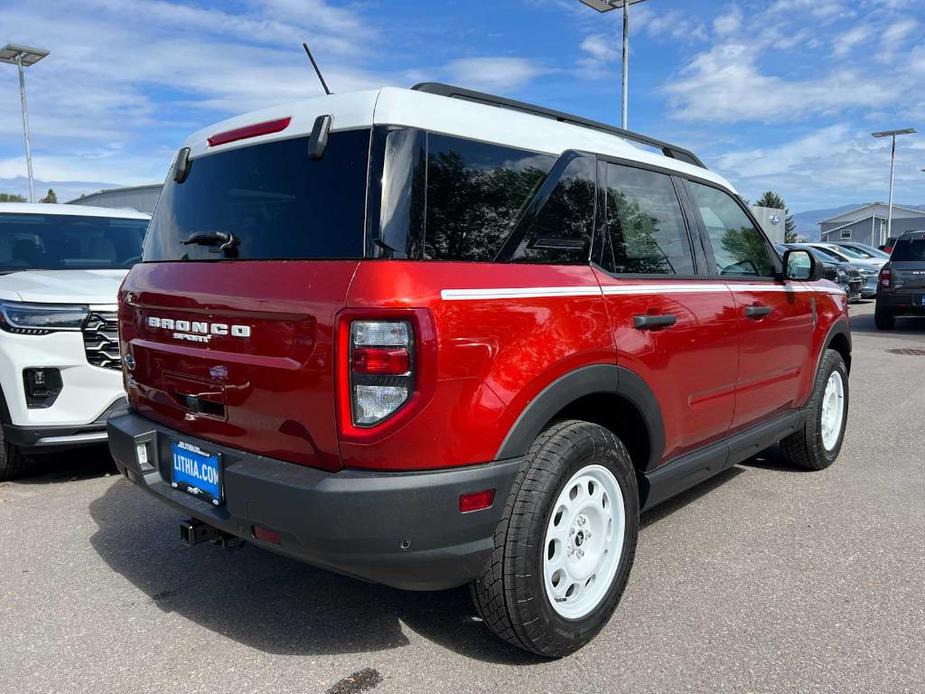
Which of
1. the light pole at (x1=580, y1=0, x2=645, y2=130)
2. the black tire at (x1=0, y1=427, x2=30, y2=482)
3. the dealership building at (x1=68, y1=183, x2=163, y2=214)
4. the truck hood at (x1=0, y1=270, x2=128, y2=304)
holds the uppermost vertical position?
the light pole at (x1=580, y1=0, x2=645, y2=130)

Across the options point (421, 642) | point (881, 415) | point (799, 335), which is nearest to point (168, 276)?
point (421, 642)

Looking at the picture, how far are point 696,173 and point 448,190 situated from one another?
1881 mm

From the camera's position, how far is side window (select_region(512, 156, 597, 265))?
102 inches

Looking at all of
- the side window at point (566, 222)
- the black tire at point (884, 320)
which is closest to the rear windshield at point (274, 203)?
the side window at point (566, 222)

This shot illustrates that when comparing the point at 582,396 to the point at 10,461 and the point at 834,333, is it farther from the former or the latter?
the point at 10,461

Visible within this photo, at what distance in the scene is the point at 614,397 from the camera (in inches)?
112

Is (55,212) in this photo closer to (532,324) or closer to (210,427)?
(210,427)

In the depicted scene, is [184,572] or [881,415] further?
[881,415]

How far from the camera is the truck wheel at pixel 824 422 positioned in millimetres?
4641

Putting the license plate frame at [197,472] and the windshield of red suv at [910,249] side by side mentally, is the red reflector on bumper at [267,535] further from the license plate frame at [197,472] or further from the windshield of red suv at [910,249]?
the windshield of red suv at [910,249]

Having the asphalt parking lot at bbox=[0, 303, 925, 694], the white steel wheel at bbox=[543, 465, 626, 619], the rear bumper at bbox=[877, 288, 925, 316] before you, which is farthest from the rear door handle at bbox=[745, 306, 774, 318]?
the rear bumper at bbox=[877, 288, 925, 316]

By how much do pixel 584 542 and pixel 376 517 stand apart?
96cm

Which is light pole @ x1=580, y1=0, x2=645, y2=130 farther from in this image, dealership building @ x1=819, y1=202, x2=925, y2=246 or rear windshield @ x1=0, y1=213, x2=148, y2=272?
dealership building @ x1=819, y1=202, x2=925, y2=246

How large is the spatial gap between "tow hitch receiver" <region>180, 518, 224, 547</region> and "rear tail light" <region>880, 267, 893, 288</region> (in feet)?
43.2
